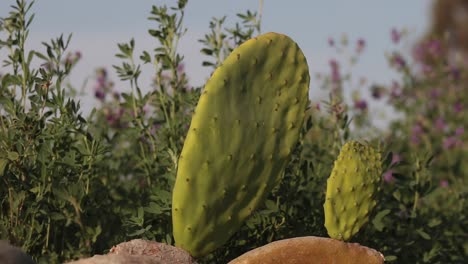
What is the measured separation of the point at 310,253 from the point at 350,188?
0.40 metres

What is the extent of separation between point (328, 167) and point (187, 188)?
1.72 meters

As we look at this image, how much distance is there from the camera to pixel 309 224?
523cm

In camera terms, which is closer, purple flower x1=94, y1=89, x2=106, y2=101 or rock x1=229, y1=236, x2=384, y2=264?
rock x1=229, y1=236, x2=384, y2=264

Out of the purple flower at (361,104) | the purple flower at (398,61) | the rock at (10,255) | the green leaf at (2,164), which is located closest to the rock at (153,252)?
the rock at (10,255)

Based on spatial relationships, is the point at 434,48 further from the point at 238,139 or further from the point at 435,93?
the point at 238,139

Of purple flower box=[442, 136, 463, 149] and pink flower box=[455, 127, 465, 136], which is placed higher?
pink flower box=[455, 127, 465, 136]

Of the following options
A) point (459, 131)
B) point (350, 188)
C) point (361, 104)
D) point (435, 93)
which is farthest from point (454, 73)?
point (350, 188)

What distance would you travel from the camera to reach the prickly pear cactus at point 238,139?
4.20 meters

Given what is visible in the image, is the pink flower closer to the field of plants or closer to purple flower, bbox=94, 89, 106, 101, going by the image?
A: the field of plants

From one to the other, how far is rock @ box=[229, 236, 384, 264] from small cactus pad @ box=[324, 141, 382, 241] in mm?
126

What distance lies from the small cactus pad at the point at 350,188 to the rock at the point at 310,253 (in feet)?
0.41

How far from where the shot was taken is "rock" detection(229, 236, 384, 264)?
423cm

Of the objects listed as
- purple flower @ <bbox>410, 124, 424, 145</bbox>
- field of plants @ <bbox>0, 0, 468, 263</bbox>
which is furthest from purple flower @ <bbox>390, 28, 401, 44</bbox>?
field of plants @ <bbox>0, 0, 468, 263</bbox>

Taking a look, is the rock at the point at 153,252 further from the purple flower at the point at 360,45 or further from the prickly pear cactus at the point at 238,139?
the purple flower at the point at 360,45
